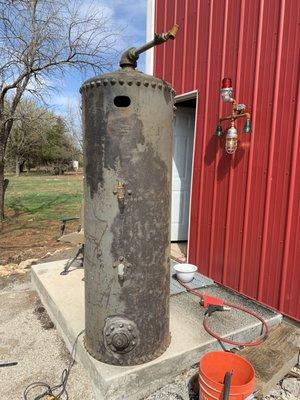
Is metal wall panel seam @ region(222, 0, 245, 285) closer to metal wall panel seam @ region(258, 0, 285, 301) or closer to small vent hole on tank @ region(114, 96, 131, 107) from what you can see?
metal wall panel seam @ region(258, 0, 285, 301)

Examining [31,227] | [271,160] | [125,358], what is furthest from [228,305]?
[31,227]

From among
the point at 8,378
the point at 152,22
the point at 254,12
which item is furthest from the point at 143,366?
the point at 152,22

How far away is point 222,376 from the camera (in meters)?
2.16

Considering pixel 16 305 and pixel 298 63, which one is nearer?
pixel 298 63

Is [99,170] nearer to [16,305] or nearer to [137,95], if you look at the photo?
[137,95]

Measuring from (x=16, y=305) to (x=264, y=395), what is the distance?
2.76 m

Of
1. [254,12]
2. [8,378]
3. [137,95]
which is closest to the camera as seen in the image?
[137,95]

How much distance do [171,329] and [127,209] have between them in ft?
4.05

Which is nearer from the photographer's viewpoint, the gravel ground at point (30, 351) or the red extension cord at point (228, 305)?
the gravel ground at point (30, 351)

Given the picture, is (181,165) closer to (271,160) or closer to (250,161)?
(250,161)

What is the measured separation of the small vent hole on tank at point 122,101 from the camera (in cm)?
208

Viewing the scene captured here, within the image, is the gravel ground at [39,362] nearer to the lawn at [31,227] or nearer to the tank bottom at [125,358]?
the tank bottom at [125,358]

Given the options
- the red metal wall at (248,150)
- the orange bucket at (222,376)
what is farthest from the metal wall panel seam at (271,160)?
the orange bucket at (222,376)

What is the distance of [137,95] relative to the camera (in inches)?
81.4
